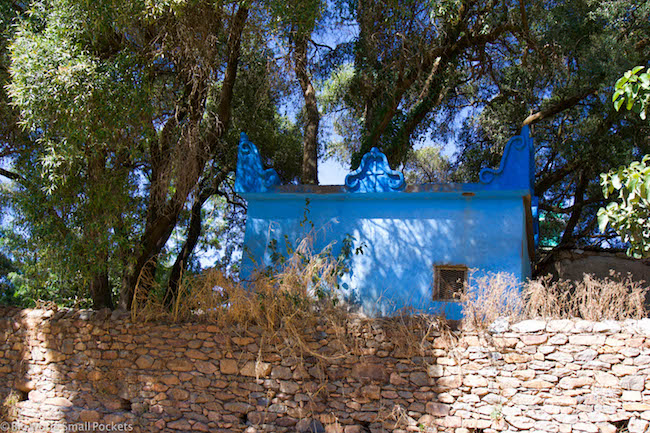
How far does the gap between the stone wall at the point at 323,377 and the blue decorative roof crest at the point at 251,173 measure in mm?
2817

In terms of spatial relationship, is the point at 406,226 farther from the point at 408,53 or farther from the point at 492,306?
the point at 408,53

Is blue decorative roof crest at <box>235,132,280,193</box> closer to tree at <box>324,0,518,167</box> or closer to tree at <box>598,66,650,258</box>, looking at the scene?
tree at <box>324,0,518,167</box>

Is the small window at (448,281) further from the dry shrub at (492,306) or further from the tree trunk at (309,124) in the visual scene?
the tree trunk at (309,124)

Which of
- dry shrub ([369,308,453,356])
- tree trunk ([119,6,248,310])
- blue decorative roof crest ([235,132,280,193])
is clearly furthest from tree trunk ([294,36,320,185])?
dry shrub ([369,308,453,356])

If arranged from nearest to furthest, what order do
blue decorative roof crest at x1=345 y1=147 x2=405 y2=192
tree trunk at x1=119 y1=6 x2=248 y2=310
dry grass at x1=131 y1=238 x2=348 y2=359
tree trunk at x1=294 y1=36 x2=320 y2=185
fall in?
dry grass at x1=131 y1=238 x2=348 y2=359 → blue decorative roof crest at x1=345 y1=147 x2=405 y2=192 → tree trunk at x1=119 y1=6 x2=248 y2=310 → tree trunk at x1=294 y1=36 x2=320 y2=185

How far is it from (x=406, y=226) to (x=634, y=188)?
405 cm

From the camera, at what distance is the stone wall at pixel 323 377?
659cm

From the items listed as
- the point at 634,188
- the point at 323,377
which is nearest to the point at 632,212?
the point at 634,188

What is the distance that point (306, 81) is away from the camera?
12.2 m

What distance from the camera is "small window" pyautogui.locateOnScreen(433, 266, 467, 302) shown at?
356 inches

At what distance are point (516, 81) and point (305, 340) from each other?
925cm

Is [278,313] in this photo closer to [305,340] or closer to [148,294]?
[305,340]

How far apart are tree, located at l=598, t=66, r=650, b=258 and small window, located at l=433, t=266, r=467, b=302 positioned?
2921mm

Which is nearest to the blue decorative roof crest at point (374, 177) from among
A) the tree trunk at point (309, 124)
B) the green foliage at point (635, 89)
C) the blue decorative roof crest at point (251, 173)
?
the blue decorative roof crest at point (251, 173)
